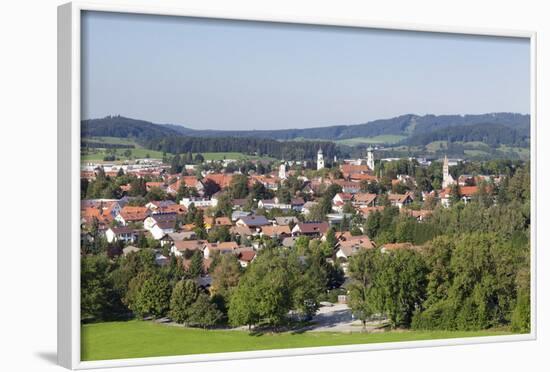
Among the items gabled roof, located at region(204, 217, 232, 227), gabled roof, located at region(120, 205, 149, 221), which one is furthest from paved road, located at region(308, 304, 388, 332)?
gabled roof, located at region(120, 205, 149, 221)

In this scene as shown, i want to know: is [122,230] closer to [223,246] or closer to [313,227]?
[223,246]

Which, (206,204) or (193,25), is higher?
(193,25)

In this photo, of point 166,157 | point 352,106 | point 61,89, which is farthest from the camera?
point 352,106

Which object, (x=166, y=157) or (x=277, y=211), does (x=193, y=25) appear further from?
(x=277, y=211)

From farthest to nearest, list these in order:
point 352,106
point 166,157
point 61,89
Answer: point 352,106, point 166,157, point 61,89

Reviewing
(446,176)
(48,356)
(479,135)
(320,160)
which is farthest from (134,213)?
(479,135)

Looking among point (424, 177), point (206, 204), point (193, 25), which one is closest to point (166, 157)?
point (206, 204)
